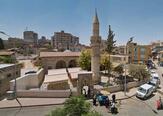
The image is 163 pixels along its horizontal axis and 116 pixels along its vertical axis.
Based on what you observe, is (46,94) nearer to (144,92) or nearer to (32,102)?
(32,102)

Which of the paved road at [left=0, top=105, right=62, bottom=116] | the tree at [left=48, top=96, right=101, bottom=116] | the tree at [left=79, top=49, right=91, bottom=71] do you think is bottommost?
the paved road at [left=0, top=105, right=62, bottom=116]

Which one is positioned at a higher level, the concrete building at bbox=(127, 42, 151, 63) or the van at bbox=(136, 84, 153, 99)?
the concrete building at bbox=(127, 42, 151, 63)

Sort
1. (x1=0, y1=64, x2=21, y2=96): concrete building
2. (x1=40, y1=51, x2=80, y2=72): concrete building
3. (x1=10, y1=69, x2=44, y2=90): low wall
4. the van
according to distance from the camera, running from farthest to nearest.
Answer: (x1=40, y1=51, x2=80, y2=72): concrete building
(x1=10, y1=69, x2=44, y2=90): low wall
(x1=0, y1=64, x2=21, y2=96): concrete building
the van

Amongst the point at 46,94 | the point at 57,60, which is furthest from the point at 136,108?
the point at 57,60

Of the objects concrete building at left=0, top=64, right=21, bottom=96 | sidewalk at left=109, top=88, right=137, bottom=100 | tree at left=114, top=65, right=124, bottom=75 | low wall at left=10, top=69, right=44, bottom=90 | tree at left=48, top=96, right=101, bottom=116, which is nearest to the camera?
tree at left=48, top=96, right=101, bottom=116

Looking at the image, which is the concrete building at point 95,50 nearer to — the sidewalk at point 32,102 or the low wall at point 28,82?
the sidewalk at point 32,102

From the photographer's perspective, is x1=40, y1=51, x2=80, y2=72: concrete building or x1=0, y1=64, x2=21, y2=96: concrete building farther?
x1=40, y1=51, x2=80, y2=72: concrete building

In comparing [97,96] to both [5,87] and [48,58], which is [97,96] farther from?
[48,58]

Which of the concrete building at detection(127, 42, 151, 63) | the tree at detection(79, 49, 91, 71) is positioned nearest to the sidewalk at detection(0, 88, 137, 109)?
Answer: the tree at detection(79, 49, 91, 71)

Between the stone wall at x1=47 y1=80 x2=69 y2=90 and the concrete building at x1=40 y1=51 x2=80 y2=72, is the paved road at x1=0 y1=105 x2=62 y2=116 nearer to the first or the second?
the stone wall at x1=47 y1=80 x2=69 y2=90

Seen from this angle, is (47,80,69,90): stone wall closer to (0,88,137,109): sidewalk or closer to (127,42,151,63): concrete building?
(0,88,137,109): sidewalk

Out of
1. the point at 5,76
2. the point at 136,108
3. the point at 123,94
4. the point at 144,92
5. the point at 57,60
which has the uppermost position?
the point at 57,60

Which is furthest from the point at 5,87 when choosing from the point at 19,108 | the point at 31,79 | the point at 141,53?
the point at 141,53

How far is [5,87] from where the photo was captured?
A: 1019 inches
